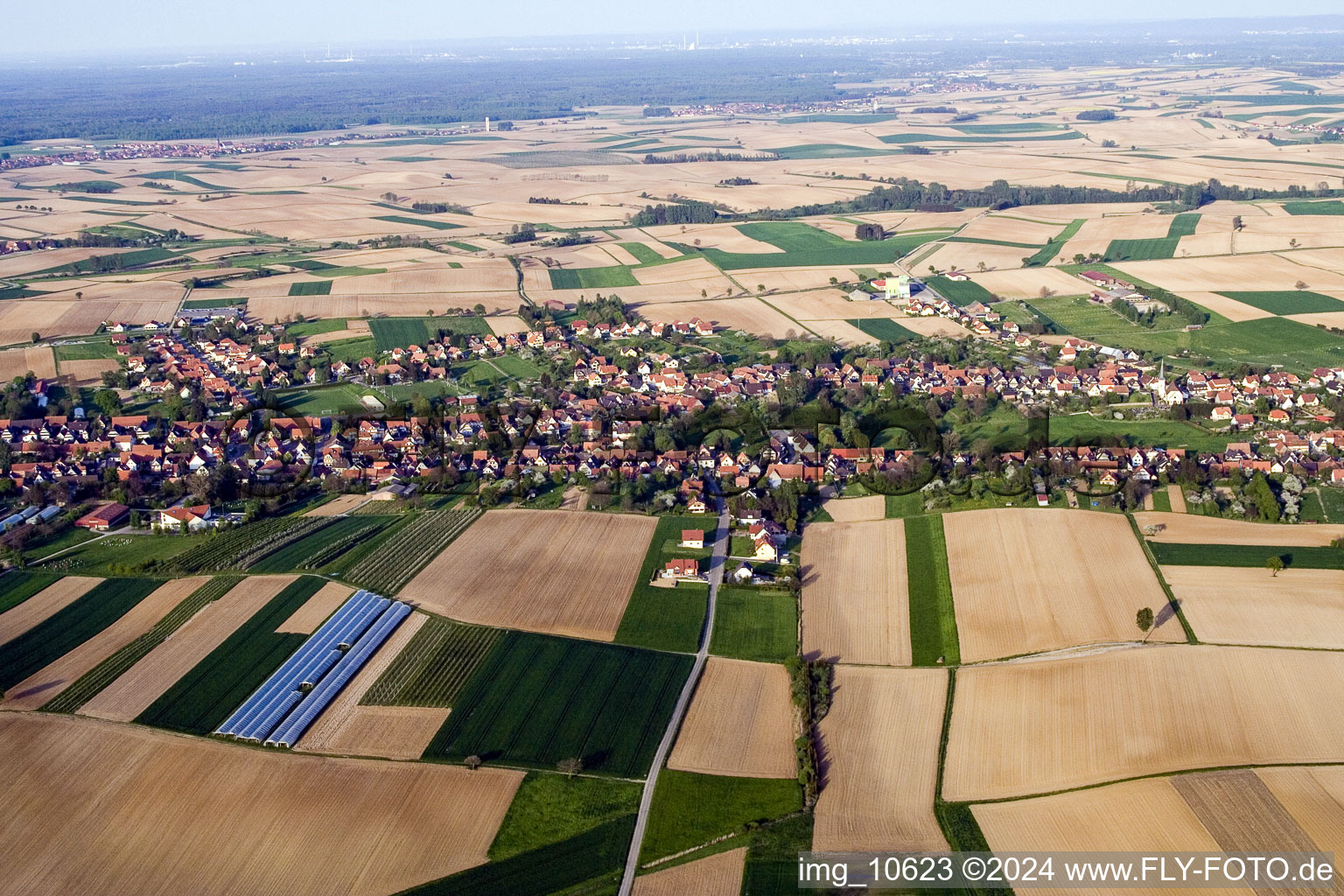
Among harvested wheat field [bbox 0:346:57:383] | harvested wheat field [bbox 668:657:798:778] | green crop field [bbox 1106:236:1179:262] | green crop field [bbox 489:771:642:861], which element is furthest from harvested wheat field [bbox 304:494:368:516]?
green crop field [bbox 1106:236:1179:262]

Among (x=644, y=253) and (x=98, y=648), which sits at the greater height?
(x=644, y=253)

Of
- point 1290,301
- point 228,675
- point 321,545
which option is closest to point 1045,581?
point 321,545

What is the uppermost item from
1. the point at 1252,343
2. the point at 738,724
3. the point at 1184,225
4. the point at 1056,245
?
the point at 1184,225

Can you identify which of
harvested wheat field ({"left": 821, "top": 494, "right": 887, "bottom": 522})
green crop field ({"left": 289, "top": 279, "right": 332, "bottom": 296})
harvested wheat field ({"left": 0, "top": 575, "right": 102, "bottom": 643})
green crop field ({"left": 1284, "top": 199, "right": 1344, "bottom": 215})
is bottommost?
harvested wheat field ({"left": 821, "top": 494, "right": 887, "bottom": 522})

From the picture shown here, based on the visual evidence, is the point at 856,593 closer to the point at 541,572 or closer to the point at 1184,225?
the point at 541,572

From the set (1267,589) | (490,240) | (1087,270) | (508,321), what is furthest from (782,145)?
(1267,589)

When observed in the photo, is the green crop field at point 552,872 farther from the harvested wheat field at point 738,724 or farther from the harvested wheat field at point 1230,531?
the harvested wheat field at point 1230,531

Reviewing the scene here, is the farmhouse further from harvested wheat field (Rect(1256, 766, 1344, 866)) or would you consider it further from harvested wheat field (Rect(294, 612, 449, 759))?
harvested wheat field (Rect(1256, 766, 1344, 866))
